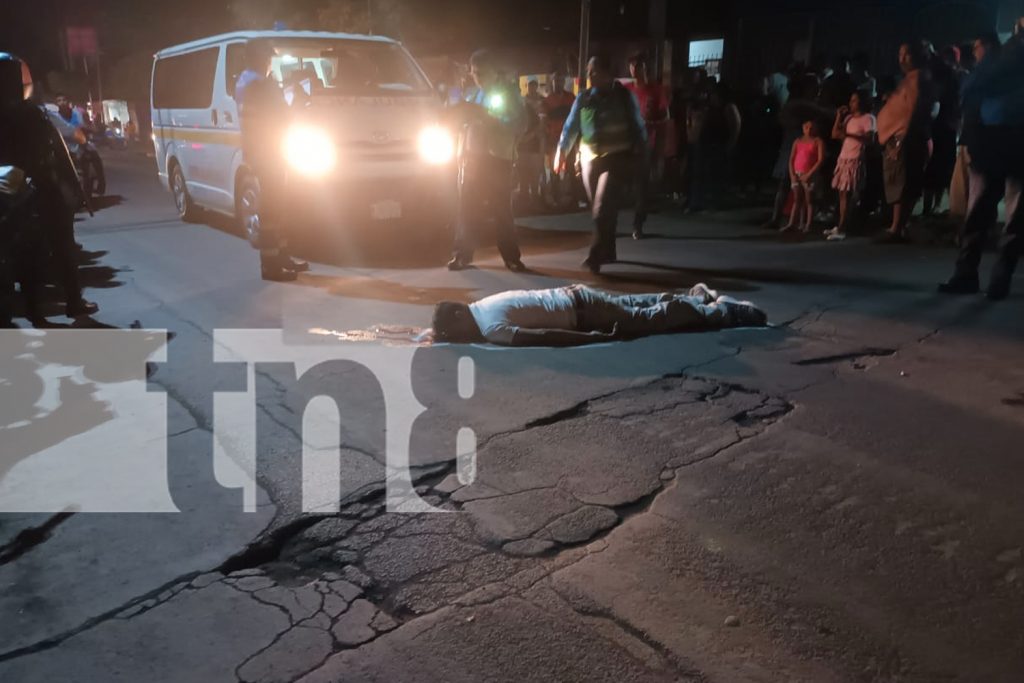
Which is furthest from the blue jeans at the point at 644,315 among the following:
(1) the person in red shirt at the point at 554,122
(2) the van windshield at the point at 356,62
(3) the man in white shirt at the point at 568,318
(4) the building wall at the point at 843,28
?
(4) the building wall at the point at 843,28

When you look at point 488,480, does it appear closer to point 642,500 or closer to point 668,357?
point 642,500

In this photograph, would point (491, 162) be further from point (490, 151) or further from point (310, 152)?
point (310, 152)

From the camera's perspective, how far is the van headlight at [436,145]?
29.7 feet

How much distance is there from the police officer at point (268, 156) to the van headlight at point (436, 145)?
1528mm

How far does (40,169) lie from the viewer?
6.05m

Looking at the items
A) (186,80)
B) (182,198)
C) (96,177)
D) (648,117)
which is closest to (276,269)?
(186,80)

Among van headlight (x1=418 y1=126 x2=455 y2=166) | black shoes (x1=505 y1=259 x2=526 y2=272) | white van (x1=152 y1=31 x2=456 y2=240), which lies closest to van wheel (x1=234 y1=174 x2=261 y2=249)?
white van (x1=152 y1=31 x2=456 y2=240)

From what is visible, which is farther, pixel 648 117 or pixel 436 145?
pixel 648 117

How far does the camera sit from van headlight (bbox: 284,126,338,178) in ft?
27.6

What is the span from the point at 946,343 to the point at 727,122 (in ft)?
22.3

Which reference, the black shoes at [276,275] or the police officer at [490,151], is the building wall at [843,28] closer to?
the police officer at [490,151]

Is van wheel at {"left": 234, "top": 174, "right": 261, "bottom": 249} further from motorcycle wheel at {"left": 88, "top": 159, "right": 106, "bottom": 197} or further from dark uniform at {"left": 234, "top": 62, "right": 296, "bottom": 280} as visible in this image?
motorcycle wheel at {"left": 88, "top": 159, "right": 106, "bottom": 197}

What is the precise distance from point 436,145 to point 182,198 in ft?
16.0

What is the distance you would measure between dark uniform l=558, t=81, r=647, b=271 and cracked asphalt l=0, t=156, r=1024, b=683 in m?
2.41
